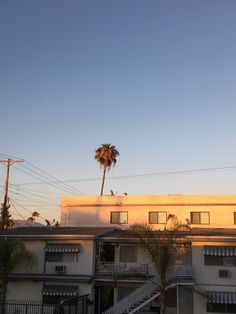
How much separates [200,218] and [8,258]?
22.8 metres

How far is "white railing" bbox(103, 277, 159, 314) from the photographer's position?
27.7 metres

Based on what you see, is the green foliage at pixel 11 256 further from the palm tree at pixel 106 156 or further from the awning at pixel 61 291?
the palm tree at pixel 106 156

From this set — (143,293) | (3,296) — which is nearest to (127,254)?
(143,293)

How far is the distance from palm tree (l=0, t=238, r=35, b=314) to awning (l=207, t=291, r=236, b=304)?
13.9 metres

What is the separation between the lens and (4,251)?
29.3 meters

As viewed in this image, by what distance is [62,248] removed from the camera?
31688 mm

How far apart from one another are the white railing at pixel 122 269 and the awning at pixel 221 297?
4907 millimetres

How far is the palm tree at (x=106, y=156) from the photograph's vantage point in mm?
67000

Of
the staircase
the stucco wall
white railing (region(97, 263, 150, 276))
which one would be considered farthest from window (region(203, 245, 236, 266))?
the stucco wall

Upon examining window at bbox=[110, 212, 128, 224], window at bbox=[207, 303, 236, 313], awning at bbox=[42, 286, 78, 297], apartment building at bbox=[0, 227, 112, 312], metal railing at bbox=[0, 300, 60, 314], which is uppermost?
window at bbox=[110, 212, 128, 224]

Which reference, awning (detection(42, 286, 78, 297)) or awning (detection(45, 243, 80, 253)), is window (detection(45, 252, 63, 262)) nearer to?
awning (detection(45, 243, 80, 253))

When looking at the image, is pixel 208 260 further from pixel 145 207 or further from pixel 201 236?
pixel 145 207

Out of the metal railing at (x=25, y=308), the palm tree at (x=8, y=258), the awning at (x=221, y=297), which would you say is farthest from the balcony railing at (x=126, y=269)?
the palm tree at (x=8, y=258)

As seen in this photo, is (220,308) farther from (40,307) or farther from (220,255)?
(40,307)
